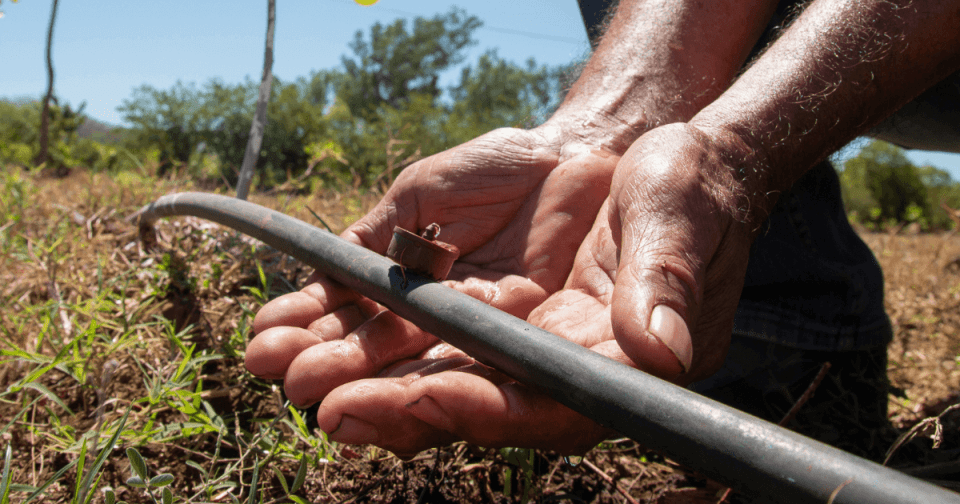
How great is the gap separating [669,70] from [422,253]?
1651mm

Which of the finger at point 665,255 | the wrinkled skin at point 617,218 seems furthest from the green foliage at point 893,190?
the finger at point 665,255

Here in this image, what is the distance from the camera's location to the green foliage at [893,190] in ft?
33.5

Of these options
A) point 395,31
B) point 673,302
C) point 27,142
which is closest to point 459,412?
point 673,302

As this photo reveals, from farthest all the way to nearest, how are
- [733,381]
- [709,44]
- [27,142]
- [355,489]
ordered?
[27,142]
[709,44]
[733,381]
[355,489]

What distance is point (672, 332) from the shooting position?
95 cm

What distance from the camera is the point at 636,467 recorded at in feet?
4.89

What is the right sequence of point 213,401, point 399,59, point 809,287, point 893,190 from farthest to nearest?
point 399,59
point 893,190
point 809,287
point 213,401

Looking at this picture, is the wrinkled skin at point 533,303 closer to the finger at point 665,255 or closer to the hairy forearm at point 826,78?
the finger at point 665,255

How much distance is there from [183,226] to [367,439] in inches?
75.1

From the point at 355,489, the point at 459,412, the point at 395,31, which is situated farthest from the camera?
the point at 395,31

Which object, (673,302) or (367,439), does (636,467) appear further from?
(367,439)

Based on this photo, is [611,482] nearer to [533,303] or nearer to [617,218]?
[533,303]

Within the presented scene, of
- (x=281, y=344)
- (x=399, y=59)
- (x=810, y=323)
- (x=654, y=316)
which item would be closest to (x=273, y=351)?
(x=281, y=344)

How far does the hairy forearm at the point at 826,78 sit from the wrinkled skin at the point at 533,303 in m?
0.24
